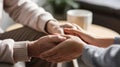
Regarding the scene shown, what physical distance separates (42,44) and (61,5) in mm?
1366

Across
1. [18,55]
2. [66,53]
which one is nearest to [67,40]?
[66,53]

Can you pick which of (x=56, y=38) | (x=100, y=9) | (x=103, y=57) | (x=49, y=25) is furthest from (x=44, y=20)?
(x=100, y=9)

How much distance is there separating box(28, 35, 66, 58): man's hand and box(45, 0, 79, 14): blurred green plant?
1.23m

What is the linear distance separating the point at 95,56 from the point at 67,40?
19 centimetres

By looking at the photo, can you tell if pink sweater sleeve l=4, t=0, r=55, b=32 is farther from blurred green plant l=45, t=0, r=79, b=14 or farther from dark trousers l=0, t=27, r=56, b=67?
blurred green plant l=45, t=0, r=79, b=14

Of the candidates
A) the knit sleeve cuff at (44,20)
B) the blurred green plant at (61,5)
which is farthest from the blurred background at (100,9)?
the knit sleeve cuff at (44,20)

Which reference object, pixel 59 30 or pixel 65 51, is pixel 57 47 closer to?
pixel 65 51

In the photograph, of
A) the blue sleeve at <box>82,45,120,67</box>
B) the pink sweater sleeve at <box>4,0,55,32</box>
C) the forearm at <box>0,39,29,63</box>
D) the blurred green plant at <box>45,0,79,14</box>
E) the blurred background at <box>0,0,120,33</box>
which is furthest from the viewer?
the blurred green plant at <box>45,0,79,14</box>

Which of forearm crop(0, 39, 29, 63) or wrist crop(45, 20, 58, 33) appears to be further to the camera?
wrist crop(45, 20, 58, 33)

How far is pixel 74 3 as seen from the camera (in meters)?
2.16

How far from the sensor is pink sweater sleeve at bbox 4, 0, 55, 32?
44.1 inches

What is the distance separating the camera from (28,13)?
3.92ft

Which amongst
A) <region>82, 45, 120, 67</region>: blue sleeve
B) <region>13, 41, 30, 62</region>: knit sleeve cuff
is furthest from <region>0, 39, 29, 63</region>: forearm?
<region>82, 45, 120, 67</region>: blue sleeve

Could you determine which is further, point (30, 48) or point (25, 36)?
point (25, 36)
